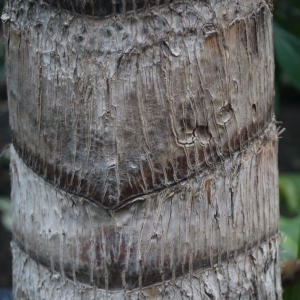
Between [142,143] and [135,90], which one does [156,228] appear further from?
[135,90]

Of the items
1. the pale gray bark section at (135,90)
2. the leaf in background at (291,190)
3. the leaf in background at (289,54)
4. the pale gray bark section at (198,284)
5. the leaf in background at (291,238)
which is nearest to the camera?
the pale gray bark section at (135,90)

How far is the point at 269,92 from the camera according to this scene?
1217mm

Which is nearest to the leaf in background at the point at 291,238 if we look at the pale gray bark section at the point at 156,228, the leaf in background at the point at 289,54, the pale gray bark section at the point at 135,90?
the leaf in background at the point at 289,54

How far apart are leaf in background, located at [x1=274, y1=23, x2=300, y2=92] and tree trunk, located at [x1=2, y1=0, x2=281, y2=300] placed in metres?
1.27

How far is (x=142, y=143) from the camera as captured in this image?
106 centimetres

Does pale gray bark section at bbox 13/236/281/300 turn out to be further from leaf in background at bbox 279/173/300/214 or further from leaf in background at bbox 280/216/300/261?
leaf in background at bbox 279/173/300/214

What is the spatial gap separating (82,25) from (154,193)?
1.22ft

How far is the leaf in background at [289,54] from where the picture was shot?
2422mm

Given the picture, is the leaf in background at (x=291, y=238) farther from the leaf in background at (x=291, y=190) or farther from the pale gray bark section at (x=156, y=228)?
the pale gray bark section at (x=156, y=228)

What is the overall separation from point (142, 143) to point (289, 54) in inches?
62.6

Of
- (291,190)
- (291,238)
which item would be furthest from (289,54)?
(291,190)

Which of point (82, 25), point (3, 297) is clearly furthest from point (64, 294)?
point (3, 297)

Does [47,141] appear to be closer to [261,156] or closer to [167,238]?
[167,238]

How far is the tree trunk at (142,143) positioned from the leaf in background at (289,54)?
49.9 inches
